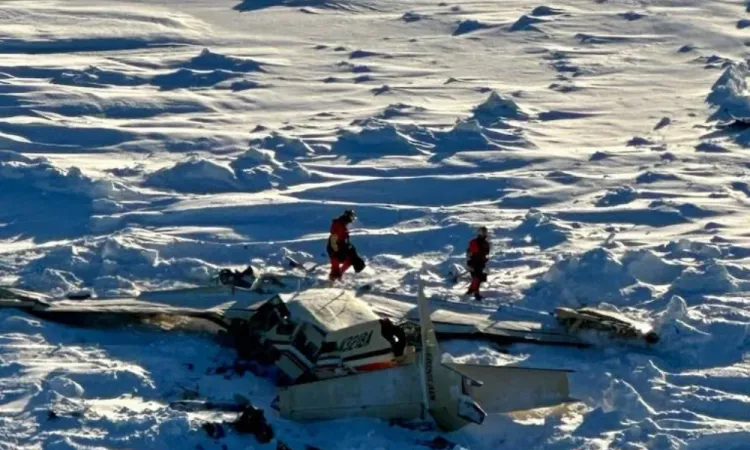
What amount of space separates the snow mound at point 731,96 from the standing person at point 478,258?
10799mm

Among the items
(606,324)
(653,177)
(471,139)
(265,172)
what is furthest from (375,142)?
(606,324)

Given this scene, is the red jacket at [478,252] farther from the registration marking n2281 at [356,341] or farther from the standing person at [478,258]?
the registration marking n2281 at [356,341]

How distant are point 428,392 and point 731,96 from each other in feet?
51.3

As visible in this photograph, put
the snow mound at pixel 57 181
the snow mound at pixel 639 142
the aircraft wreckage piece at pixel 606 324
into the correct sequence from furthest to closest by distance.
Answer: the snow mound at pixel 639 142, the snow mound at pixel 57 181, the aircraft wreckage piece at pixel 606 324

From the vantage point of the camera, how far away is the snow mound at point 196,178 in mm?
22203

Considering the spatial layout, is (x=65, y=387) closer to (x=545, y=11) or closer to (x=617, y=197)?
(x=617, y=197)

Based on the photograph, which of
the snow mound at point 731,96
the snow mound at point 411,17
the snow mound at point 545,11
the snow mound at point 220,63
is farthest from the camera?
the snow mound at point 545,11

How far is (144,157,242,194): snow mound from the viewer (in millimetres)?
22203

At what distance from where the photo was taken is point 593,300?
58.4 ft

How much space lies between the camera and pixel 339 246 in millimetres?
17844

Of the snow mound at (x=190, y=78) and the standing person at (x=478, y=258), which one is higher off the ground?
the standing person at (x=478, y=258)

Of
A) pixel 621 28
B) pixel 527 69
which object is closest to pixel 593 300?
pixel 527 69

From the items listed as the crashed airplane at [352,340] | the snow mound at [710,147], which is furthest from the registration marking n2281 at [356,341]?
the snow mound at [710,147]

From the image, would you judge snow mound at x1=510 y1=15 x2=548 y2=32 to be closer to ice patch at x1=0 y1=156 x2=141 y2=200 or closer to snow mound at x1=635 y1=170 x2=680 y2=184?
snow mound at x1=635 y1=170 x2=680 y2=184
